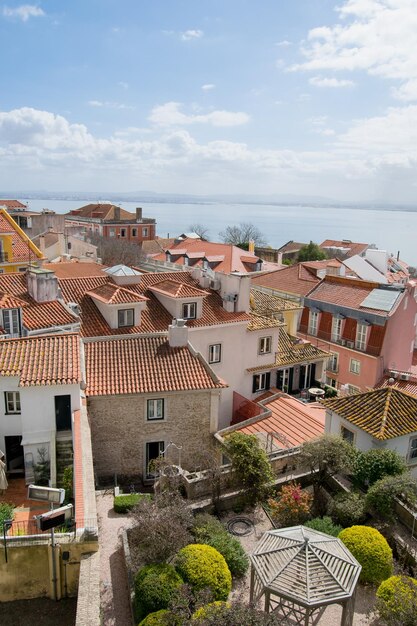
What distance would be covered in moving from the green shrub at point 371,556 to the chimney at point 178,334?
11.7 meters

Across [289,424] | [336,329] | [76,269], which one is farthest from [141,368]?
[336,329]

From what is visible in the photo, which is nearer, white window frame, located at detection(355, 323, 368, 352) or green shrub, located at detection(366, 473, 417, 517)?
green shrub, located at detection(366, 473, 417, 517)

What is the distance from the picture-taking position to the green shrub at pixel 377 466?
16.4 m

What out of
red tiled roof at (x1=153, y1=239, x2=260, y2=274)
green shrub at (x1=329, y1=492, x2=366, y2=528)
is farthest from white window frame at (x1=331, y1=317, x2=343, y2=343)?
green shrub at (x1=329, y1=492, x2=366, y2=528)

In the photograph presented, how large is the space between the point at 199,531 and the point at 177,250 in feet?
160

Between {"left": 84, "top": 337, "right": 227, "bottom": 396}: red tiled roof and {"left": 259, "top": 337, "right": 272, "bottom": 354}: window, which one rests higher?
{"left": 84, "top": 337, "right": 227, "bottom": 396}: red tiled roof

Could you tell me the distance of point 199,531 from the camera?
1477 centimetres

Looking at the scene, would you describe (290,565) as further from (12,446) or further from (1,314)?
(1,314)

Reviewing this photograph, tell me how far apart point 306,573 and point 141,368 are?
487 inches

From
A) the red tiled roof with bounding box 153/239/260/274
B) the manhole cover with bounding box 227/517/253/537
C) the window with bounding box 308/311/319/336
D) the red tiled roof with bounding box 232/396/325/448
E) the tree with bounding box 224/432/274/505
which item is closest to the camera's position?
the manhole cover with bounding box 227/517/253/537

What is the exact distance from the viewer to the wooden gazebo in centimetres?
1089

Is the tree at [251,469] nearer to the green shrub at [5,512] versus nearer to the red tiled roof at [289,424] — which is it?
the red tiled roof at [289,424]

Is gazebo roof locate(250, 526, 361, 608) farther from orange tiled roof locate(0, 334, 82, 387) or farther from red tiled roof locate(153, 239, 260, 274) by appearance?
red tiled roof locate(153, 239, 260, 274)

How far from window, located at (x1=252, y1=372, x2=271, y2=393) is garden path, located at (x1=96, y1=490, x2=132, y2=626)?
13.2m
